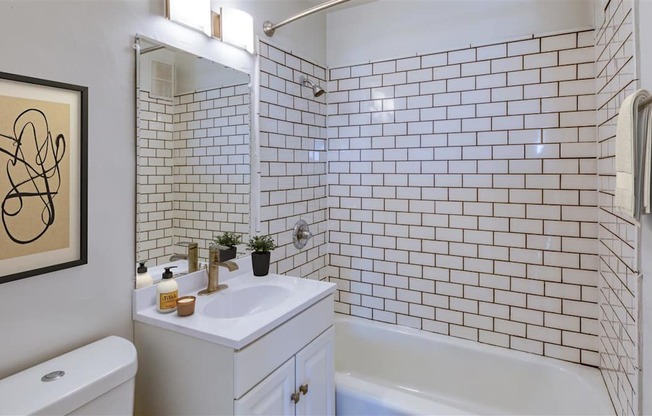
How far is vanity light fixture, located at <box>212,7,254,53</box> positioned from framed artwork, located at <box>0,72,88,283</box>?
2.40 ft

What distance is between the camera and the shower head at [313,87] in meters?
2.17

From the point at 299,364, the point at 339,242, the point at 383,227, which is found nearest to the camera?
the point at 299,364

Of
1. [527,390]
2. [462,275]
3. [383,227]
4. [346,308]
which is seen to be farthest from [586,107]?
[346,308]

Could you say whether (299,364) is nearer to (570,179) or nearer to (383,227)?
(383,227)

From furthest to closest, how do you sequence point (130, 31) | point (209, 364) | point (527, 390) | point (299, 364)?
point (527, 390) < point (299, 364) < point (130, 31) < point (209, 364)

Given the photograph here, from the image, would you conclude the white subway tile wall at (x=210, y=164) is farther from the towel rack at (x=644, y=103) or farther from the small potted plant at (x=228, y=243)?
the towel rack at (x=644, y=103)

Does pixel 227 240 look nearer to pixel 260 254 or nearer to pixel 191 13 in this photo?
pixel 260 254

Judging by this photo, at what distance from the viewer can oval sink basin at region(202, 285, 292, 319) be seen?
5.00 feet

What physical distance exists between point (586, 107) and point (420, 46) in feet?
3.22

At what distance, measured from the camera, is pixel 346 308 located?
2.55 meters

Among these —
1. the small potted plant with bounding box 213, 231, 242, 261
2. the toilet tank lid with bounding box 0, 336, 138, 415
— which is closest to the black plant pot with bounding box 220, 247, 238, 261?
the small potted plant with bounding box 213, 231, 242, 261

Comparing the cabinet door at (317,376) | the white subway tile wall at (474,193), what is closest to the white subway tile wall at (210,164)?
the cabinet door at (317,376)

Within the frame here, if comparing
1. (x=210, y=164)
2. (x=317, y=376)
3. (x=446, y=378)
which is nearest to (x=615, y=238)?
(x=446, y=378)

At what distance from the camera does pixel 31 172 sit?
3.43ft
